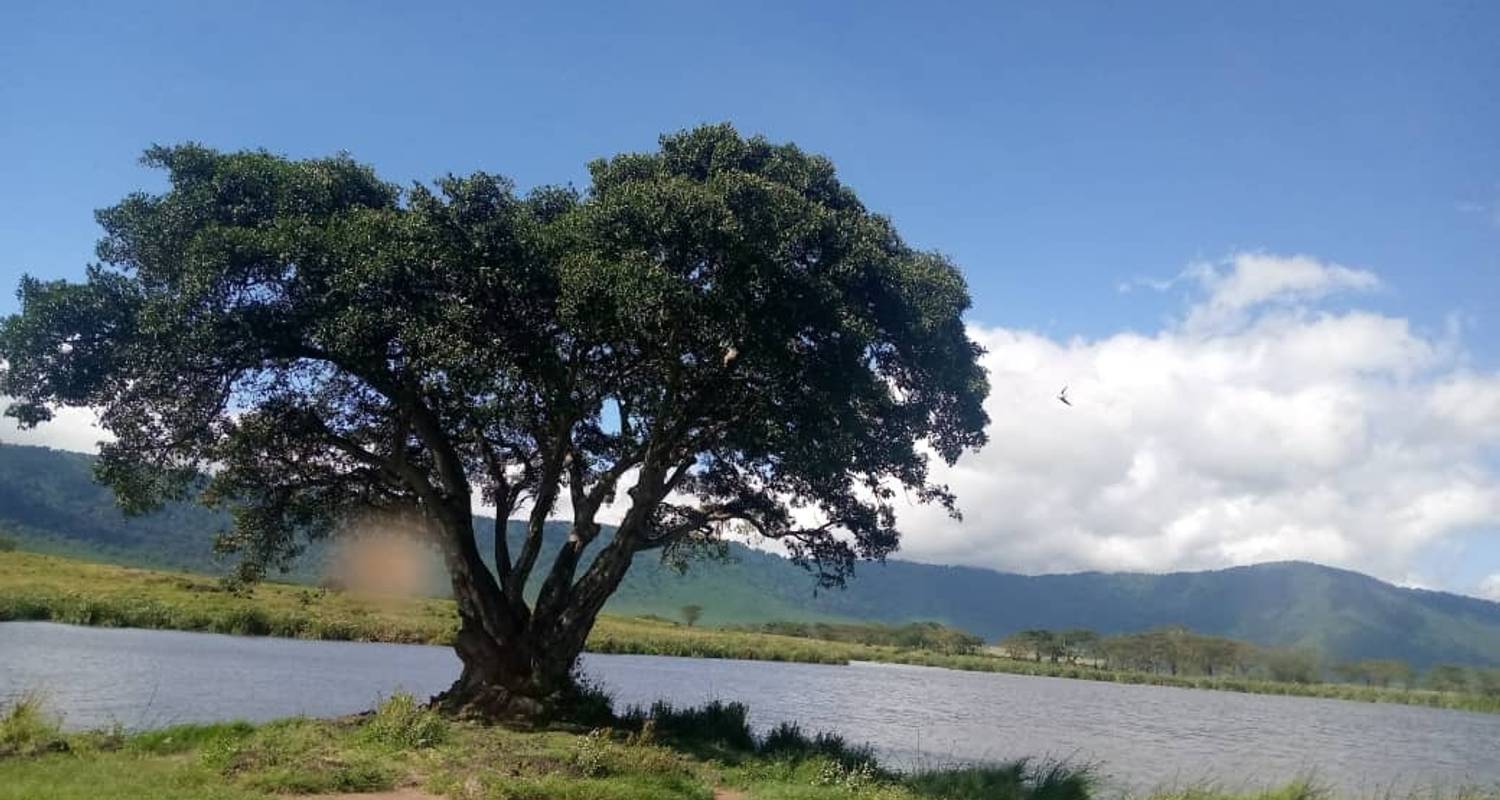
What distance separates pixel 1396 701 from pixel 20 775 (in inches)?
6361

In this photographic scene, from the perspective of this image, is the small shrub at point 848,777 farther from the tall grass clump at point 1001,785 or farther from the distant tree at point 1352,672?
the distant tree at point 1352,672

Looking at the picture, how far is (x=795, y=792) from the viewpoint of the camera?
17.4 metres

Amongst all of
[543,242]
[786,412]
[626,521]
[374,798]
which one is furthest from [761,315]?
[374,798]

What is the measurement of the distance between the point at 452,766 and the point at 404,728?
2.31 m

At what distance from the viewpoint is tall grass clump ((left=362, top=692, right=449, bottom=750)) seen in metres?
18.3

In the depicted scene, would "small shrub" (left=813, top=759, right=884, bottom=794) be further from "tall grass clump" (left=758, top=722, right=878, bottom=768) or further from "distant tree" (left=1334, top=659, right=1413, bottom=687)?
"distant tree" (left=1334, top=659, right=1413, bottom=687)

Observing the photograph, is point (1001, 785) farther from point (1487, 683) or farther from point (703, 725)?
point (1487, 683)

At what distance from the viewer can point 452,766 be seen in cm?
1686

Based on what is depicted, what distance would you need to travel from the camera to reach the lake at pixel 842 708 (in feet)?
105

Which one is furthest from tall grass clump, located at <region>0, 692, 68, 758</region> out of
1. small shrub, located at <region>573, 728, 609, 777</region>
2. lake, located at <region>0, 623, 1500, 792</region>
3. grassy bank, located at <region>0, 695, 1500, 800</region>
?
small shrub, located at <region>573, 728, 609, 777</region>

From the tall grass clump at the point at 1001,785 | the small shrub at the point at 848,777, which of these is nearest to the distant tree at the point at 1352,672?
the tall grass clump at the point at 1001,785

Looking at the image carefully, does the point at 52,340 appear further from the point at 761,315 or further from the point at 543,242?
the point at 761,315

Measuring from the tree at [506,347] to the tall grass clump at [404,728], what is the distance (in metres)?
3.19

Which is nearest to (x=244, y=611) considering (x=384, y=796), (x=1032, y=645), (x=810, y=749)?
(x=810, y=749)
